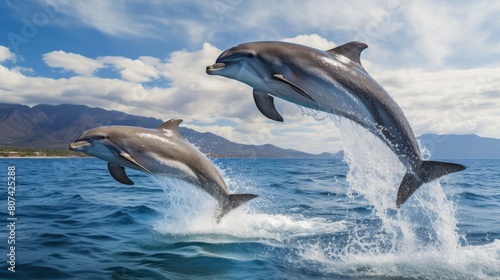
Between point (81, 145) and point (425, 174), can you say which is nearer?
point (425, 174)

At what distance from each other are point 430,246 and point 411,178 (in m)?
5.02

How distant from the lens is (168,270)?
759 centimetres

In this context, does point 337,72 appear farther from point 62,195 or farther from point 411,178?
point 62,195

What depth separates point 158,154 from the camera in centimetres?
874

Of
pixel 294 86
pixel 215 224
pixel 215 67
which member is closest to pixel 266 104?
pixel 294 86

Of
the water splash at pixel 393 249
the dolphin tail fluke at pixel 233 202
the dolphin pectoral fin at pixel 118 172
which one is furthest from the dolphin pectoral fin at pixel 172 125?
the water splash at pixel 393 249

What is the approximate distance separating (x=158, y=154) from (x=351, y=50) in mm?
4710

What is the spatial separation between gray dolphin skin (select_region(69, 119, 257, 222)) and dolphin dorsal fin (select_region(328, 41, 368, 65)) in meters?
4.01

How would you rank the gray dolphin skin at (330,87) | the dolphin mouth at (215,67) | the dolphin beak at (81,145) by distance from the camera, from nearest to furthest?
the dolphin mouth at (215,67) → the gray dolphin skin at (330,87) → the dolphin beak at (81,145)

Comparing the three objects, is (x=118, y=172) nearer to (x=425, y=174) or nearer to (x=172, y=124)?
(x=172, y=124)

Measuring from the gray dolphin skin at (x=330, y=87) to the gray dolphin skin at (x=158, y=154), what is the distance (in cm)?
367

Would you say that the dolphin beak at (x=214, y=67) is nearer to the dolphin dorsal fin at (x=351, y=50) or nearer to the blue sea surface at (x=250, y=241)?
the dolphin dorsal fin at (x=351, y=50)

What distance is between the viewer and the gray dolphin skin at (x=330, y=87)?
210 inches

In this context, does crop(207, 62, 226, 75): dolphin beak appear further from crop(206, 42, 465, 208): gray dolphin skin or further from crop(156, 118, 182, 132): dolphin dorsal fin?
crop(156, 118, 182, 132): dolphin dorsal fin
